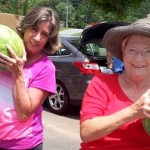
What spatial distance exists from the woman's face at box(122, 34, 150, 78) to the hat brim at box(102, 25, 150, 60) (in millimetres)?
46

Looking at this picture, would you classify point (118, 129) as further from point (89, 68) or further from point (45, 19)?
point (89, 68)

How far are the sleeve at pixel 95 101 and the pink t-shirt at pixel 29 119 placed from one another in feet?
1.55

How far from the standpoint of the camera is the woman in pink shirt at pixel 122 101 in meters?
2.17

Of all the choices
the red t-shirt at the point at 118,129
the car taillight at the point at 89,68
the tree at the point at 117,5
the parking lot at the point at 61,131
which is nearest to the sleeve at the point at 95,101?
the red t-shirt at the point at 118,129

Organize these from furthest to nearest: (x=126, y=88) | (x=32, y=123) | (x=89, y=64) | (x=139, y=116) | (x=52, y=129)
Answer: (x=89, y=64)
(x=52, y=129)
(x=32, y=123)
(x=126, y=88)
(x=139, y=116)

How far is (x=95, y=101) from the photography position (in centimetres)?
224

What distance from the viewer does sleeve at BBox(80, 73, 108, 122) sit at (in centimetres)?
221

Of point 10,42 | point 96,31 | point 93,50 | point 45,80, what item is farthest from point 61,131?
point 10,42

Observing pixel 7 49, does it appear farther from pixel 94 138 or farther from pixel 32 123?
pixel 94 138

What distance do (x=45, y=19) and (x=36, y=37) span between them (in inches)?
5.2

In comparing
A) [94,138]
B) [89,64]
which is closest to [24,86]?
[94,138]

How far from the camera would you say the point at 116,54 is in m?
2.56

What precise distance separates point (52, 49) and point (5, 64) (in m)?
0.46

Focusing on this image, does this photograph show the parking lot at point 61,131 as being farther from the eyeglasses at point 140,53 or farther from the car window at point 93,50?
the eyeglasses at point 140,53
